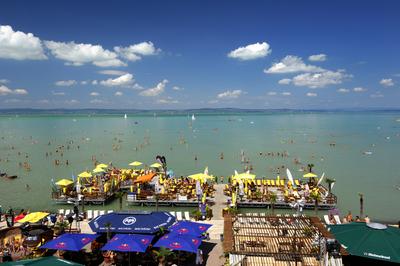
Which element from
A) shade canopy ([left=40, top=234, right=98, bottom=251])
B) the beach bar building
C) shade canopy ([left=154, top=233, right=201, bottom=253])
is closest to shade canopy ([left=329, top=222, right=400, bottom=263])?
the beach bar building

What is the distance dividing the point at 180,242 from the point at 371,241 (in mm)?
7742

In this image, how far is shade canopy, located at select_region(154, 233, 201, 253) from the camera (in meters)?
14.6

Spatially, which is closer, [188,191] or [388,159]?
[188,191]

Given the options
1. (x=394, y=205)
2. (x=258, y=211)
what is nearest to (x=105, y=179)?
(x=258, y=211)

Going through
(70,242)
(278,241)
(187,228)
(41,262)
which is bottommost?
(70,242)

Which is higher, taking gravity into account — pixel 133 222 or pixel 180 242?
pixel 133 222

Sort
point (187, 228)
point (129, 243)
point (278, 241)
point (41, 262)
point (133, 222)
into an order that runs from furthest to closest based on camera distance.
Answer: point (133, 222) < point (187, 228) < point (129, 243) < point (278, 241) < point (41, 262)

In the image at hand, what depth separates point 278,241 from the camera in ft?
46.7

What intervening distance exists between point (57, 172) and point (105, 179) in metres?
13.4

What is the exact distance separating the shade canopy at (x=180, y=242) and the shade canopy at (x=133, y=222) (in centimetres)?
139

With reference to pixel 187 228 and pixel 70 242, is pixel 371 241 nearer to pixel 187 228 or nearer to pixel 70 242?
pixel 187 228

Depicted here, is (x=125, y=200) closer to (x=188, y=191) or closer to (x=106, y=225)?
(x=188, y=191)

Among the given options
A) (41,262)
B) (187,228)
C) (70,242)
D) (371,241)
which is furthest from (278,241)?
(70,242)

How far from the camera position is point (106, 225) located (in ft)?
53.9
